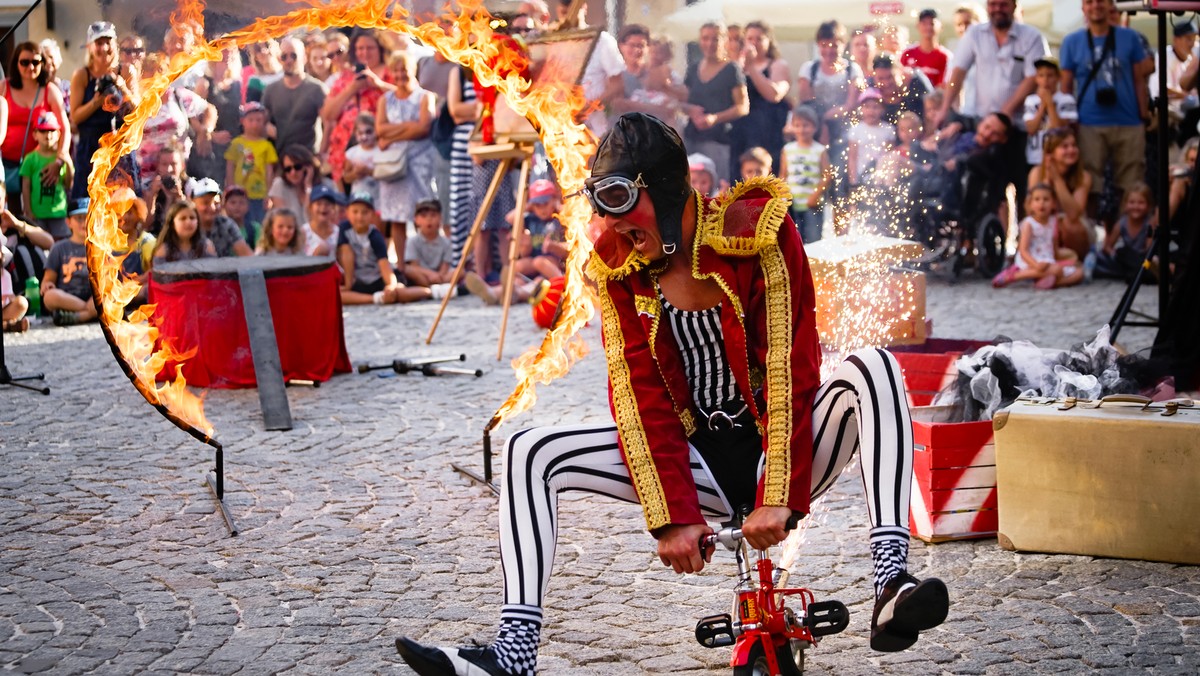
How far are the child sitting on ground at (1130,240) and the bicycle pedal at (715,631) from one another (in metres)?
8.13

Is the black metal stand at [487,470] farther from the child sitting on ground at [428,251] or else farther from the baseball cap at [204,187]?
the child sitting on ground at [428,251]

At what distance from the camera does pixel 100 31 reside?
5.51 meters

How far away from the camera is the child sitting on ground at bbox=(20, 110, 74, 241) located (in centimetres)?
971

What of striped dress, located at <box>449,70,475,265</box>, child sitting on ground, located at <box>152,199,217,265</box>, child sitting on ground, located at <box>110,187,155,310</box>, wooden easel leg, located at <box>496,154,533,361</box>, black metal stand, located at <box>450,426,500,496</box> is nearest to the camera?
child sitting on ground, located at <box>110,187,155,310</box>

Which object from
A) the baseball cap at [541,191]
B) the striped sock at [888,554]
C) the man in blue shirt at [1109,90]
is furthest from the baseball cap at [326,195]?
the striped sock at [888,554]

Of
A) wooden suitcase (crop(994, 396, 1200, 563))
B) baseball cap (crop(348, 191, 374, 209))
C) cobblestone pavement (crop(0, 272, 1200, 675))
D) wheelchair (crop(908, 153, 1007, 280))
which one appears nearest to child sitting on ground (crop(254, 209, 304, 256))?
baseball cap (crop(348, 191, 374, 209))

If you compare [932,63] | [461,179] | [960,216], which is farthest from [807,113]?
[461,179]

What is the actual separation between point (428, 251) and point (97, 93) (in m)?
4.07

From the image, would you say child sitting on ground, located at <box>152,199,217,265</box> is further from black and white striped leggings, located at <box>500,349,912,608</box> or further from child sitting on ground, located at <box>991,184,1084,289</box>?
child sitting on ground, located at <box>991,184,1084,289</box>

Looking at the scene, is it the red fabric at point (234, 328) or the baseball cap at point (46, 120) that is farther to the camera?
the baseball cap at point (46, 120)

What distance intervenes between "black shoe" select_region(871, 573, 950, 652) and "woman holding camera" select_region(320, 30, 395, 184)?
8.77 meters

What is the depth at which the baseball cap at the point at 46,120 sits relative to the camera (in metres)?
9.56

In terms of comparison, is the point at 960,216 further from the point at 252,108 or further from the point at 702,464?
the point at 702,464

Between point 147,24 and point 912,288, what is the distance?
357 centimetres
